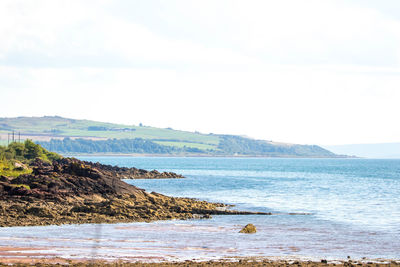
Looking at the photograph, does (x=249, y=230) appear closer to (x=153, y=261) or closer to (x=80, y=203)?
(x=153, y=261)

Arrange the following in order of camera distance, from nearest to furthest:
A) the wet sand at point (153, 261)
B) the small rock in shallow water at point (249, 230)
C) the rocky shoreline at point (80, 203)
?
the wet sand at point (153, 261)
the small rock in shallow water at point (249, 230)
the rocky shoreline at point (80, 203)

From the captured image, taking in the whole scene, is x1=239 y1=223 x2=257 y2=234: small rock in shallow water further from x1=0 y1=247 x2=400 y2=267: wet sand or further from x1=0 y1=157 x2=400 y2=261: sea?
x1=0 y1=247 x2=400 y2=267: wet sand

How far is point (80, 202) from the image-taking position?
139 feet

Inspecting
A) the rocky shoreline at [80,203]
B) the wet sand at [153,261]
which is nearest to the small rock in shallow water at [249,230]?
the rocky shoreline at [80,203]

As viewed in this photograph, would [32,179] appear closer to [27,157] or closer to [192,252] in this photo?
[192,252]

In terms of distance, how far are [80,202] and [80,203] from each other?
415 millimetres

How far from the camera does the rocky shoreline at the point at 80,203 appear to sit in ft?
116

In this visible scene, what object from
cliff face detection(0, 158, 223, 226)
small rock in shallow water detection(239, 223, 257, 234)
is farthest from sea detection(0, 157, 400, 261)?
cliff face detection(0, 158, 223, 226)

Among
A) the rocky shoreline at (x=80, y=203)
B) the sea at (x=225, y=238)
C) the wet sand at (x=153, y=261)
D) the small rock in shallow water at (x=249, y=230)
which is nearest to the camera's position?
the wet sand at (x=153, y=261)

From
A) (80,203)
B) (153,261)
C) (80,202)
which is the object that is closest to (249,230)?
(153,261)

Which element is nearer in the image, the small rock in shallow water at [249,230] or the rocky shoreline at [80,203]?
the small rock in shallow water at [249,230]

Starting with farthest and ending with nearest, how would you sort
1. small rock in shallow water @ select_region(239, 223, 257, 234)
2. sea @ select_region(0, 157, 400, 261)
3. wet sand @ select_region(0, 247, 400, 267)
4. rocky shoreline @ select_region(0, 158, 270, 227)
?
rocky shoreline @ select_region(0, 158, 270, 227) < small rock in shallow water @ select_region(239, 223, 257, 234) < sea @ select_region(0, 157, 400, 261) < wet sand @ select_region(0, 247, 400, 267)

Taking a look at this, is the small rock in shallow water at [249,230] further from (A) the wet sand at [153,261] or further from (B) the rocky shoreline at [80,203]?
(A) the wet sand at [153,261]

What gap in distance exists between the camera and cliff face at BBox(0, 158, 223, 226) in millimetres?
35344
